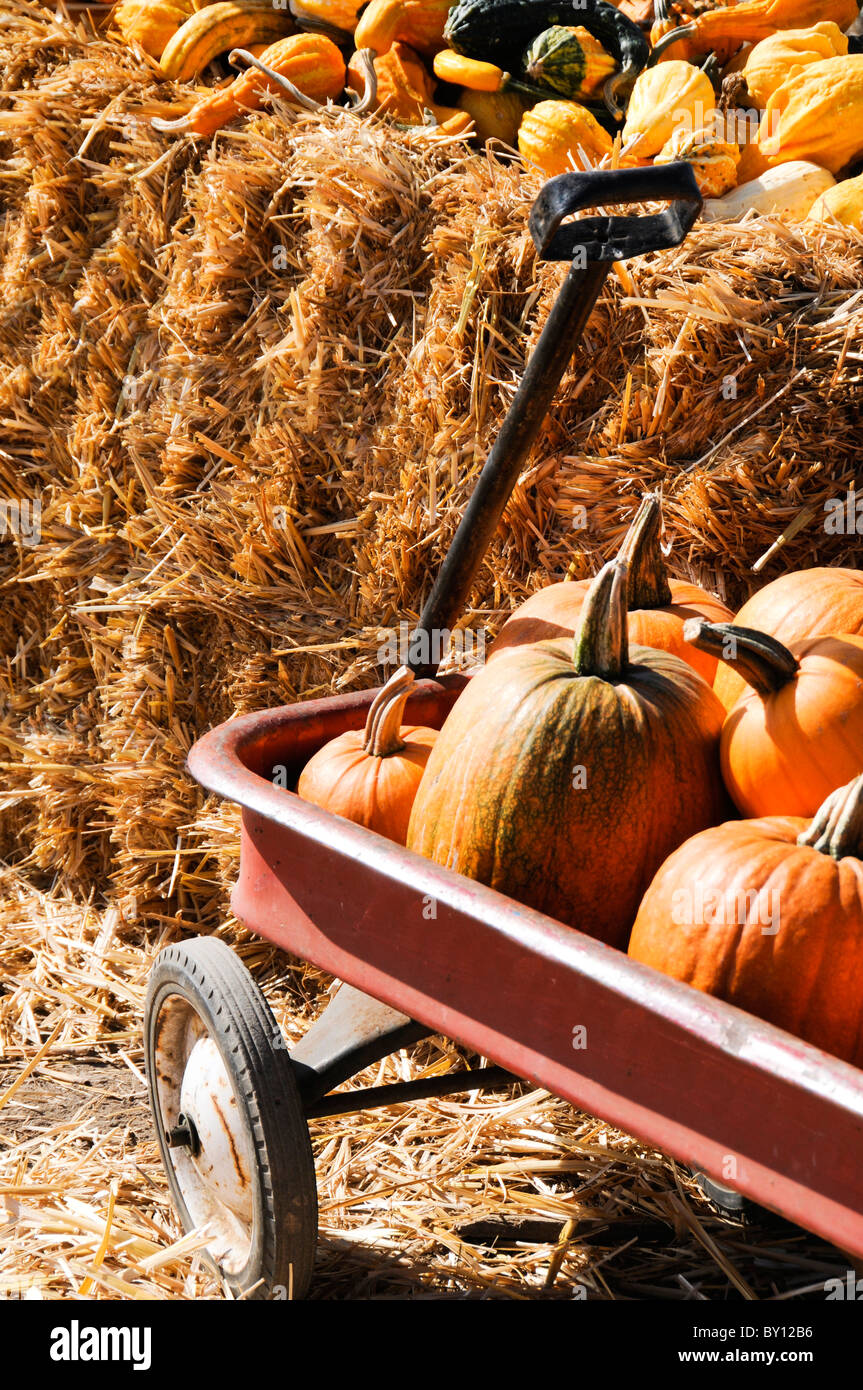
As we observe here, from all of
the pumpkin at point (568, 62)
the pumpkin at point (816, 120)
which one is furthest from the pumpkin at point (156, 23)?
the pumpkin at point (816, 120)

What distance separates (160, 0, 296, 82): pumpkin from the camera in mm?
3355

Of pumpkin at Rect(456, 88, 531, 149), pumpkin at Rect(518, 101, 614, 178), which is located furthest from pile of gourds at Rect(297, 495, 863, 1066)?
pumpkin at Rect(456, 88, 531, 149)

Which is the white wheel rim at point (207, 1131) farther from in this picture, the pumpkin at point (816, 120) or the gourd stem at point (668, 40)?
the gourd stem at point (668, 40)

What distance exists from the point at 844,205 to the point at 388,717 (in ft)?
5.00

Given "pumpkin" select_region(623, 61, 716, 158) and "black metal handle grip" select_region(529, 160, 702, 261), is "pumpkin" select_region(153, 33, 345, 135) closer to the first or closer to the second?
"pumpkin" select_region(623, 61, 716, 158)

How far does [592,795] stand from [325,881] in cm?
38

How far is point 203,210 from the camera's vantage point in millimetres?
3129

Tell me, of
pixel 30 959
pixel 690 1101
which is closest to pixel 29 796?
pixel 30 959

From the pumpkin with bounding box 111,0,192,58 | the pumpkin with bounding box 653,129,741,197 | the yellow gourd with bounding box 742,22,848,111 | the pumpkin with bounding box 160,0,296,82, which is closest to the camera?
the pumpkin with bounding box 653,129,741,197

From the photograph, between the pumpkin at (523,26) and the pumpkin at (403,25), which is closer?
the pumpkin at (523,26)

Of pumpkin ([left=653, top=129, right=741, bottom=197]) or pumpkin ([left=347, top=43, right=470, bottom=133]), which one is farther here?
pumpkin ([left=347, top=43, right=470, bottom=133])

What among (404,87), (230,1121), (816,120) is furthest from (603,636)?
(404,87)

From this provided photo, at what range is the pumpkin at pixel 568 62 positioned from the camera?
310 centimetres

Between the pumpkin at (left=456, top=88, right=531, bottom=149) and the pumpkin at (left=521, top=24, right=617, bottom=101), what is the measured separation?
0.07 m
